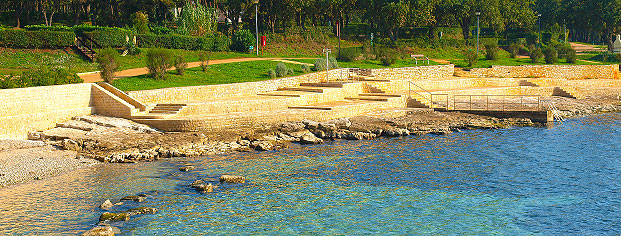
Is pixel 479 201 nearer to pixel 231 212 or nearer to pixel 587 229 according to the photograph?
pixel 587 229

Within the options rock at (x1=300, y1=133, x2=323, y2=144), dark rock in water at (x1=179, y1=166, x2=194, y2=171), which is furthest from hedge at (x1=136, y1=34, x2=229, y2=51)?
dark rock in water at (x1=179, y1=166, x2=194, y2=171)

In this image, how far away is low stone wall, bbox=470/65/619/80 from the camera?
55.8 m

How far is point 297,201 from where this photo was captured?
21.9 meters

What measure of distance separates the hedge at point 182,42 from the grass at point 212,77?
6.55 metres

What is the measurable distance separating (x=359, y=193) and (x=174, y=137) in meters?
11.0

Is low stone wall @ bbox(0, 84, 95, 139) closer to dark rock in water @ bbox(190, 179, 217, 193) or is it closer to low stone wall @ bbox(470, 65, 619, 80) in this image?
dark rock in water @ bbox(190, 179, 217, 193)

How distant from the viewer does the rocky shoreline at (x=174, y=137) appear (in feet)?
87.7

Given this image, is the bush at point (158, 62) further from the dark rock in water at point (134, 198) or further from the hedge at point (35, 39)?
the dark rock in water at point (134, 198)

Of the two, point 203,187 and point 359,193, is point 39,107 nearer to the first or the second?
point 203,187

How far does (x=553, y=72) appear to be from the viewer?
57812 mm

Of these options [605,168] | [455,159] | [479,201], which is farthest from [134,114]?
[605,168]

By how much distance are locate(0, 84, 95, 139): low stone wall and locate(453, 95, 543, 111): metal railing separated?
2105 cm

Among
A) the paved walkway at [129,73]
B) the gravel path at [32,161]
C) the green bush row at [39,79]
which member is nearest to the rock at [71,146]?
the gravel path at [32,161]

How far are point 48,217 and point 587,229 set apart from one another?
50.5 ft
